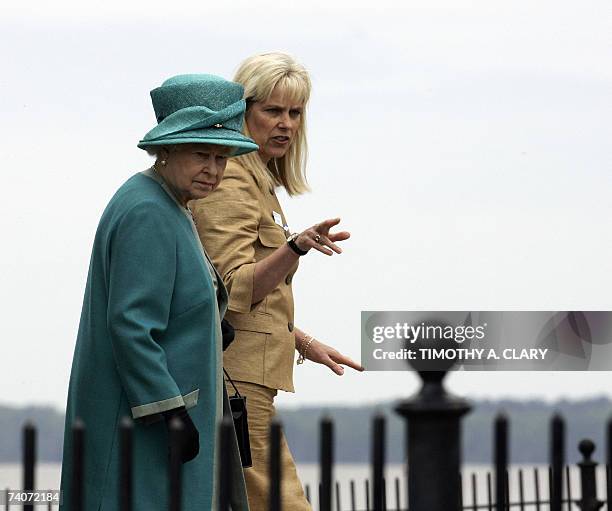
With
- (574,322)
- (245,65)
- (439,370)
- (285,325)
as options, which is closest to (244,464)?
(285,325)

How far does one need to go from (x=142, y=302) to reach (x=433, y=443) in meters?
1.24

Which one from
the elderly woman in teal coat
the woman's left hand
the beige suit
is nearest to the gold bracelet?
the woman's left hand

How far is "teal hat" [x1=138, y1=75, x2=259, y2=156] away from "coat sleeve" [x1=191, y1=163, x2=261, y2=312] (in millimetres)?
419

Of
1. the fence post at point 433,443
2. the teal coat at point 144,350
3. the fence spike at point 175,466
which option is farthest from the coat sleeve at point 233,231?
the fence post at point 433,443

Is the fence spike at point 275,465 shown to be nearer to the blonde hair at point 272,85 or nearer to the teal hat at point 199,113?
the teal hat at point 199,113

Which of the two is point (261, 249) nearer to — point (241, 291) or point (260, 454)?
point (241, 291)

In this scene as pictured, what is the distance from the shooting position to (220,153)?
3828mm

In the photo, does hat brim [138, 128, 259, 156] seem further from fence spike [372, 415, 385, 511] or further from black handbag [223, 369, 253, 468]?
fence spike [372, 415, 385, 511]

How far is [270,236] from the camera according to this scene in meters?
4.41

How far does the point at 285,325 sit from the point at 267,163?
0.55 metres

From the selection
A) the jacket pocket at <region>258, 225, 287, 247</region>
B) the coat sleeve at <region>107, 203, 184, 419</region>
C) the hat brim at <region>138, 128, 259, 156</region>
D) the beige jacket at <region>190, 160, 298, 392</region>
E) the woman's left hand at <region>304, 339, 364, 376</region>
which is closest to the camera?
the coat sleeve at <region>107, 203, 184, 419</region>

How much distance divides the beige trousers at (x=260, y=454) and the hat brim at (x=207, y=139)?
826 millimetres

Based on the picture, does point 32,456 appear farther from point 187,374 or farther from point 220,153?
point 220,153

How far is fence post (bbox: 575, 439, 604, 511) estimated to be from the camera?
6.25 metres
